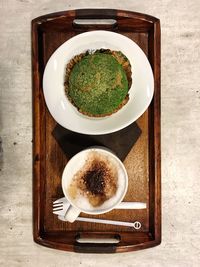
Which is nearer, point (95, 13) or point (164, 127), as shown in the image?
point (95, 13)

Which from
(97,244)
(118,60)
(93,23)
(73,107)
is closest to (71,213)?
(97,244)

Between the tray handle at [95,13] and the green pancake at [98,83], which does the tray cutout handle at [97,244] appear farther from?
the tray handle at [95,13]

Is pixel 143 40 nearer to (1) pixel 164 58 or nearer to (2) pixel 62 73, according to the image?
(1) pixel 164 58

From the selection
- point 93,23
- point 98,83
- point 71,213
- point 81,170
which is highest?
point 93,23

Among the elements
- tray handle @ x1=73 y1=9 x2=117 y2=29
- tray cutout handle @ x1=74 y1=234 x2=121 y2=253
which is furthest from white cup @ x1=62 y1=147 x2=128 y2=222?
tray handle @ x1=73 y1=9 x2=117 y2=29

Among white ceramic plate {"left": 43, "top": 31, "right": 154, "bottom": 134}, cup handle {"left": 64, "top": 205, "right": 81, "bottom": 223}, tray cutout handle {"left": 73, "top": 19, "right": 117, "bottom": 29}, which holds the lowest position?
cup handle {"left": 64, "top": 205, "right": 81, "bottom": 223}

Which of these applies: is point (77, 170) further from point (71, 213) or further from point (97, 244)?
point (97, 244)

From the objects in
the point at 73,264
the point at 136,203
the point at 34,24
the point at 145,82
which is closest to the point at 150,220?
the point at 136,203

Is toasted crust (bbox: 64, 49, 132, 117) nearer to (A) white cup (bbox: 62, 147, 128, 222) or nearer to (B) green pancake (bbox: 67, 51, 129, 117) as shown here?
(B) green pancake (bbox: 67, 51, 129, 117)
